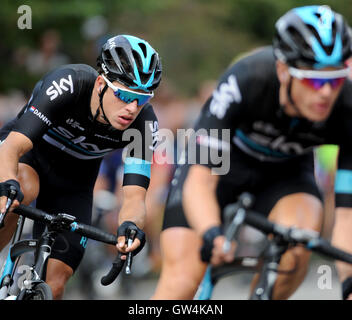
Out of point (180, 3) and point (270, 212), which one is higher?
point (180, 3)

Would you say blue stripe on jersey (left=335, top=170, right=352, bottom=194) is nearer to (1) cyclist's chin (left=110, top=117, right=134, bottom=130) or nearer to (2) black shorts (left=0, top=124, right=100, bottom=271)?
(1) cyclist's chin (left=110, top=117, right=134, bottom=130)

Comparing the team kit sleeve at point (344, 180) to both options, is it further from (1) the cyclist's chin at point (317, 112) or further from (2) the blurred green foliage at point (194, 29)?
(2) the blurred green foliage at point (194, 29)

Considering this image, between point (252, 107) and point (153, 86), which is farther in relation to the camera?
point (153, 86)

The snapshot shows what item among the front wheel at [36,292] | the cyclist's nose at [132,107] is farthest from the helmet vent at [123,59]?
the front wheel at [36,292]

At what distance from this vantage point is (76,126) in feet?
21.5

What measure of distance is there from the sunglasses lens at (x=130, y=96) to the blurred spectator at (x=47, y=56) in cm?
694

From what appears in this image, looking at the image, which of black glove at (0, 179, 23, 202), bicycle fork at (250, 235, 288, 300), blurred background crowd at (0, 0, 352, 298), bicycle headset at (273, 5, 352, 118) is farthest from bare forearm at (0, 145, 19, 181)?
blurred background crowd at (0, 0, 352, 298)

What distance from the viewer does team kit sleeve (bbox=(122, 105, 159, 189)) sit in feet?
20.8

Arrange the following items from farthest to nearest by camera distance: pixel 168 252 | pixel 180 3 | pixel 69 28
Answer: pixel 180 3 < pixel 69 28 < pixel 168 252

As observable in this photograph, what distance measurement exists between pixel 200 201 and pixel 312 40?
118 cm
